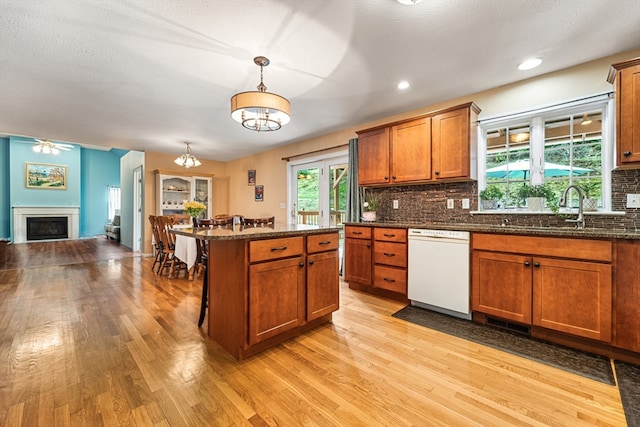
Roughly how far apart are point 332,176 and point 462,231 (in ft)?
8.24

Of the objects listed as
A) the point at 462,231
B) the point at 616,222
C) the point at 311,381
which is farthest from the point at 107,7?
the point at 616,222

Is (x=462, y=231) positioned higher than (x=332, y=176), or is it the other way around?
(x=332, y=176)

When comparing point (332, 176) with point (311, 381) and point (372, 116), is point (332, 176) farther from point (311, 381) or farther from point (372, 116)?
point (311, 381)

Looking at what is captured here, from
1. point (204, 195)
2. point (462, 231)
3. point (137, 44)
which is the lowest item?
point (462, 231)

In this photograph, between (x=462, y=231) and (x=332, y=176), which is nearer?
(x=462, y=231)

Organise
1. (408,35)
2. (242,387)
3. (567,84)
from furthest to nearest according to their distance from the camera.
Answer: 1. (567,84)
2. (408,35)
3. (242,387)

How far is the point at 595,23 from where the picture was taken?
6.20 ft

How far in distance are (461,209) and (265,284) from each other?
2433 millimetres

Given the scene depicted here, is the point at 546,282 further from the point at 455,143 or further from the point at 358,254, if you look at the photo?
the point at 358,254

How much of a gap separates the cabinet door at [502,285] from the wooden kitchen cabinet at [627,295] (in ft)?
1.60

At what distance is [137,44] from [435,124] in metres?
2.93

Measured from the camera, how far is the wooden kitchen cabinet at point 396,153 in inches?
121

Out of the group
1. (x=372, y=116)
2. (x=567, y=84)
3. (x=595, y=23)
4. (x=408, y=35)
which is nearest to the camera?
(x=595, y=23)

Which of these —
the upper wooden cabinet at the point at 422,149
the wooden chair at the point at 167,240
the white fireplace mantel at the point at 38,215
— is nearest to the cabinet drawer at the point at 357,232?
the upper wooden cabinet at the point at 422,149
